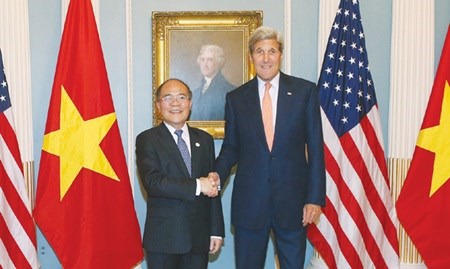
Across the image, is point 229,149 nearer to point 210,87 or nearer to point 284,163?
point 284,163

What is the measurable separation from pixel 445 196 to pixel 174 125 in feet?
5.68

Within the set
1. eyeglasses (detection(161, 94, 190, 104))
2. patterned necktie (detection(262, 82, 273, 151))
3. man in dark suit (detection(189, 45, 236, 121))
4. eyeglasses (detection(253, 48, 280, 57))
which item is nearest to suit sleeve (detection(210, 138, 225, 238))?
patterned necktie (detection(262, 82, 273, 151))

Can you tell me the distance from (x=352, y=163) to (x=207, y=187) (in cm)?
128

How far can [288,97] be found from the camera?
2.68 metres

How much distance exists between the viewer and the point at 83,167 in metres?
3.27

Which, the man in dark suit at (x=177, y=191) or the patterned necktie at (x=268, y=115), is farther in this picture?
the patterned necktie at (x=268, y=115)

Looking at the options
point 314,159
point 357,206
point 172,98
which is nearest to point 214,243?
point 314,159

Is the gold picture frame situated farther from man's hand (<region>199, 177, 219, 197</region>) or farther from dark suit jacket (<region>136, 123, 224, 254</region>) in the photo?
man's hand (<region>199, 177, 219, 197</region>)

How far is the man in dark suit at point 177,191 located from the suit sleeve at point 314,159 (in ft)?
1.62

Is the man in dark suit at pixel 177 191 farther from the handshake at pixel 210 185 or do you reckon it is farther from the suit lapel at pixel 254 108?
the suit lapel at pixel 254 108

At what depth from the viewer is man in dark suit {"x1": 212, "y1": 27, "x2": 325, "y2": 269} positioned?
265 centimetres

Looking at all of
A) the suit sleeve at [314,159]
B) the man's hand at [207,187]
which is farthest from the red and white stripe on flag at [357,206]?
the man's hand at [207,187]

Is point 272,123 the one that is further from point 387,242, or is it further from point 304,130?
point 387,242

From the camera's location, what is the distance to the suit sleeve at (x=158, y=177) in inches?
97.6
